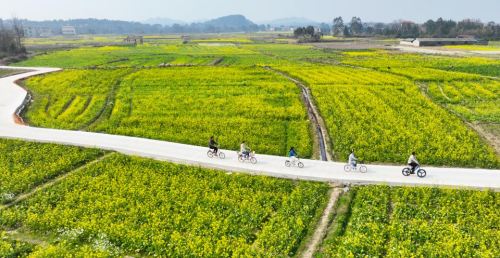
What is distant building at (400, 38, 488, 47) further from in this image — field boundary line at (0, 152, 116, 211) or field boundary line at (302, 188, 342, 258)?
field boundary line at (0, 152, 116, 211)

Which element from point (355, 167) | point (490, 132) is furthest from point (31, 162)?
point (490, 132)

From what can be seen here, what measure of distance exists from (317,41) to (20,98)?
12099 cm

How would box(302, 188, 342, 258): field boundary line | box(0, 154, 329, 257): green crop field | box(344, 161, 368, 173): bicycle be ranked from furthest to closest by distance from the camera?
box(344, 161, 368, 173): bicycle < box(0, 154, 329, 257): green crop field < box(302, 188, 342, 258): field boundary line

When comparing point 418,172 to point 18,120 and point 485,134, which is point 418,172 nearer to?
point 485,134

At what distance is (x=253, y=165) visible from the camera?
1875 centimetres

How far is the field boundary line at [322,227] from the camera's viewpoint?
11953mm

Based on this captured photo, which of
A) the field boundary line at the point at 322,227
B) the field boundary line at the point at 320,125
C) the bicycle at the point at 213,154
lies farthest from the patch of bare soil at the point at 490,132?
the bicycle at the point at 213,154

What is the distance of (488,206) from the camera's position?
45.6ft

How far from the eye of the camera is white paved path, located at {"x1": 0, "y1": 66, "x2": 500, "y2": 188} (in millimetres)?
16422

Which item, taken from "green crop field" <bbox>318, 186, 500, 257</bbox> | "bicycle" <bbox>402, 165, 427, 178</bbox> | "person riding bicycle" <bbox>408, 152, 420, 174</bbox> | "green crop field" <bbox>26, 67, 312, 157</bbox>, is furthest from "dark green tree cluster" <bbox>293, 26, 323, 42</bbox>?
"green crop field" <bbox>318, 186, 500, 257</bbox>

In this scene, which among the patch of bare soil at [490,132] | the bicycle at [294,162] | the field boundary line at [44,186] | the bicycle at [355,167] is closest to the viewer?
the field boundary line at [44,186]

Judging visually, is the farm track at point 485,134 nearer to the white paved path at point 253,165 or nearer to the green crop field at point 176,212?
the white paved path at point 253,165

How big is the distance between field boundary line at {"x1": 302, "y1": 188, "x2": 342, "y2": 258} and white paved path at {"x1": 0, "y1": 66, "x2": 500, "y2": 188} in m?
1.48

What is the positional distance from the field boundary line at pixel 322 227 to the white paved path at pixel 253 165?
1.48m
